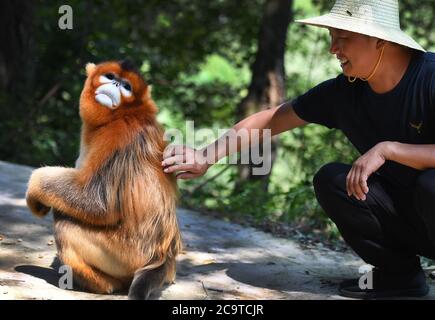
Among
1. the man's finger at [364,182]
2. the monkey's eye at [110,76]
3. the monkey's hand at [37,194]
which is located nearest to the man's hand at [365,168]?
the man's finger at [364,182]

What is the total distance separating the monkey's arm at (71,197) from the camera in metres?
3.91

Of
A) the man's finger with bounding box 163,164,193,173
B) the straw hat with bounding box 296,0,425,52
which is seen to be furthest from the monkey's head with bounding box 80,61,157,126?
the straw hat with bounding box 296,0,425,52

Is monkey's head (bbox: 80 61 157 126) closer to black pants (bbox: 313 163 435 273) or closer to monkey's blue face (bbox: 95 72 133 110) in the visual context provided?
monkey's blue face (bbox: 95 72 133 110)

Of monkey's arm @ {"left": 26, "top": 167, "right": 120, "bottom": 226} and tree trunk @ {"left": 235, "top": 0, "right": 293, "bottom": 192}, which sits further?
tree trunk @ {"left": 235, "top": 0, "right": 293, "bottom": 192}

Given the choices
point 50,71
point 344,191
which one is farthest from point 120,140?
point 50,71

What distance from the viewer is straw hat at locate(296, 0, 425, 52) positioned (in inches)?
151

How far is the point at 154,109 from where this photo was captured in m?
4.25

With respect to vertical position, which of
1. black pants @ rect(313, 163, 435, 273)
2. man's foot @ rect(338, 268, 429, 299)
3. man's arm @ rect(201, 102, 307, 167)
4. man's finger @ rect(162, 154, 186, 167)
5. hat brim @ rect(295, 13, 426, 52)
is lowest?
man's foot @ rect(338, 268, 429, 299)

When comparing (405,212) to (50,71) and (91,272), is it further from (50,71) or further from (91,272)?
(50,71)

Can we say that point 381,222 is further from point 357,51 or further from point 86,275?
point 86,275

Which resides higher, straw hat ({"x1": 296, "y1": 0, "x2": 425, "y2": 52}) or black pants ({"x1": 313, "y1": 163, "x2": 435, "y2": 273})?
straw hat ({"x1": 296, "y1": 0, "x2": 425, "y2": 52})

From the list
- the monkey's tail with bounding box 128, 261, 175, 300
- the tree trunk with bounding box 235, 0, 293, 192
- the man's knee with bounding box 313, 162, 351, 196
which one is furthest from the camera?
the tree trunk with bounding box 235, 0, 293, 192

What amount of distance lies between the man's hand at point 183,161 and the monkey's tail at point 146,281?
1.68 feet

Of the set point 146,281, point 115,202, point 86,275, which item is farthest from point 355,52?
point 86,275
